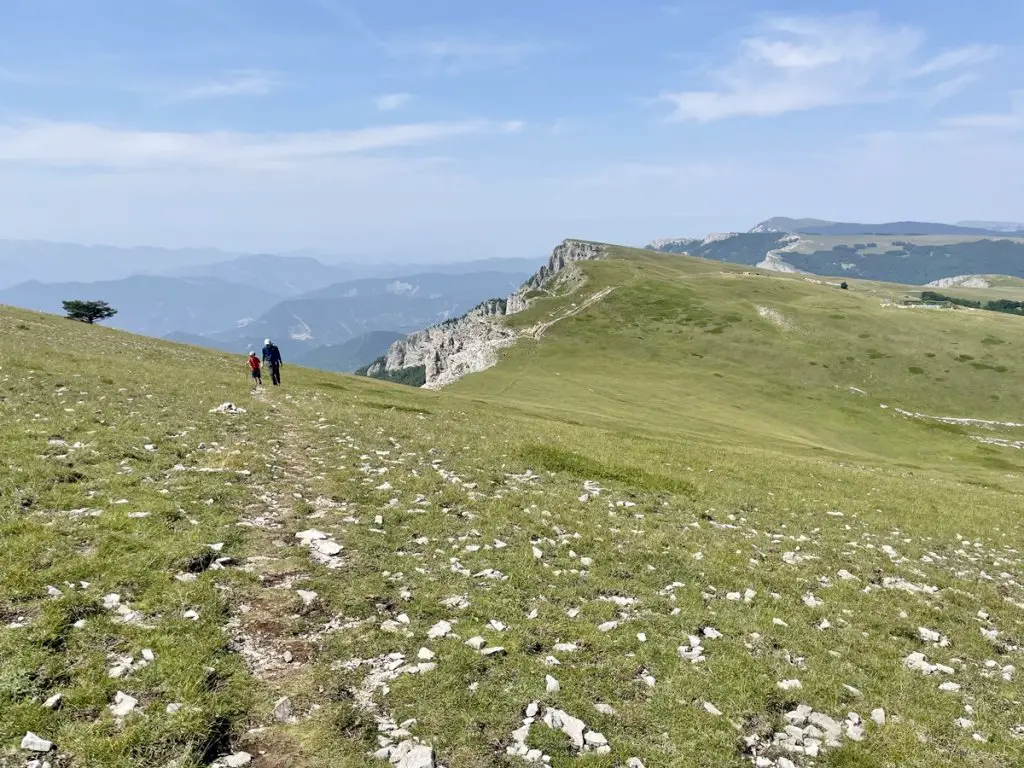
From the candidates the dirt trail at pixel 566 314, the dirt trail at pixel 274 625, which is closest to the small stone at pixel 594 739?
the dirt trail at pixel 274 625

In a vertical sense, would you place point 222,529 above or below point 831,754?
above

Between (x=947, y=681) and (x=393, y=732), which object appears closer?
(x=393, y=732)

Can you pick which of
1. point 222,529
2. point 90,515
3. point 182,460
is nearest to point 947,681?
point 222,529

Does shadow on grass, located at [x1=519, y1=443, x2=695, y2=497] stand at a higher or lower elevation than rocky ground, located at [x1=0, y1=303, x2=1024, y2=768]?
lower

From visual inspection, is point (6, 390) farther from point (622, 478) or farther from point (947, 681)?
point (947, 681)

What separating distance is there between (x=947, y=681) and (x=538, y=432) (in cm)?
2858

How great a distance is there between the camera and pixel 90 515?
48.1 ft

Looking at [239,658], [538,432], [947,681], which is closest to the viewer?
[239,658]

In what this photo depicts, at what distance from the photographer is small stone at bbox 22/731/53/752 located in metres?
7.64

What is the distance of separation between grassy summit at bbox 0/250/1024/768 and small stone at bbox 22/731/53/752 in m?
0.13

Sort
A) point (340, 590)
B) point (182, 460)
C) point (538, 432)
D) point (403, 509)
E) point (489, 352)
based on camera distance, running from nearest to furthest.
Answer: point (340, 590)
point (403, 509)
point (182, 460)
point (538, 432)
point (489, 352)

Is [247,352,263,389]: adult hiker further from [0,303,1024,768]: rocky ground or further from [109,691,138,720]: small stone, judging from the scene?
[109,691,138,720]: small stone

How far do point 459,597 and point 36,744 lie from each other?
7578mm

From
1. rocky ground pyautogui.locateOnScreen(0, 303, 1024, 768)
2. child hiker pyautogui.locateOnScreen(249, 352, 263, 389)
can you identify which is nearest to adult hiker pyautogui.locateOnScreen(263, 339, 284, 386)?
child hiker pyautogui.locateOnScreen(249, 352, 263, 389)
